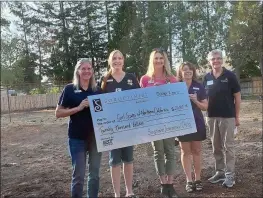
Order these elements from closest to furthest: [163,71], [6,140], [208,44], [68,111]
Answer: [68,111] < [163,71] < [6,140] < [208,44]

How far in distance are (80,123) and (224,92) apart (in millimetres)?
2001

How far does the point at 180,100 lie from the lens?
167 inches

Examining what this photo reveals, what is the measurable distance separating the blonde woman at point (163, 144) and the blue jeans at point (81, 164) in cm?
78

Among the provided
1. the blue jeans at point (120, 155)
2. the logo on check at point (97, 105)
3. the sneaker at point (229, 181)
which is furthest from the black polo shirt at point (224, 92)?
the logo on check at point (97, 105)

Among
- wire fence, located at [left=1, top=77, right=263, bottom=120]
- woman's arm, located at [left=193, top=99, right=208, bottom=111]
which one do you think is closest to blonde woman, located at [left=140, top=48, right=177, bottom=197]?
woman's arm, located at [left=193, top=99, right=208, bottom=111]

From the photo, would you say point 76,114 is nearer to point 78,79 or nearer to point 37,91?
point 78,79

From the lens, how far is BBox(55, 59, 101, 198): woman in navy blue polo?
12.1 feet

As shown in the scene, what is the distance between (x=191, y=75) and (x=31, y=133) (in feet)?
28.6

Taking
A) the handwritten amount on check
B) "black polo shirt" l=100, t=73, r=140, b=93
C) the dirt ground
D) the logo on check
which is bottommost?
the dirt ground

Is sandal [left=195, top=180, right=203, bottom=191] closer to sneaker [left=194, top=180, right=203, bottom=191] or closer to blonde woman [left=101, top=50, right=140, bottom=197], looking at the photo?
sneaker [left=194, top=180, right=203, bottom=191]

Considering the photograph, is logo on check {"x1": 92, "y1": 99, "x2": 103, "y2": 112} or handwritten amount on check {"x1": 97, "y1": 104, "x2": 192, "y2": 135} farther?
handwritten amount on check {"x1": 97, "y1": 104, "x2": 192, "y2": 135}

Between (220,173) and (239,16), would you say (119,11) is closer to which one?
(239,16)

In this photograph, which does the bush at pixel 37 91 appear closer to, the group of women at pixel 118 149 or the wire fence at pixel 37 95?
the wire fence at pixel 37 95

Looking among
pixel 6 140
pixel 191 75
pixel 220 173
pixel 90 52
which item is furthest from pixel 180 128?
pixel 90 52
